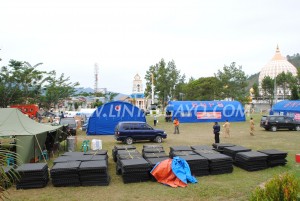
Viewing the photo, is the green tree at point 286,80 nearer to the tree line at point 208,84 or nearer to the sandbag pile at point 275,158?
the tree line at point 208,84

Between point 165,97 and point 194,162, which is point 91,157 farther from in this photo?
point 165,97

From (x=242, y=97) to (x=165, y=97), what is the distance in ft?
65.7

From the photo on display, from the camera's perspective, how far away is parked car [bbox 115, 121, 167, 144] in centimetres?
2080

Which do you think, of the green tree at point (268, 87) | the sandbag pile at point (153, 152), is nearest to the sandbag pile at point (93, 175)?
the sandbag pile at point (153, 152)

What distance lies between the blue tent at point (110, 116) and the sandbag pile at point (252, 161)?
1603 cm

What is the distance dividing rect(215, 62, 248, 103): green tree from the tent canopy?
166 ft

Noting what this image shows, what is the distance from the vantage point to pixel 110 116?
91.1ft

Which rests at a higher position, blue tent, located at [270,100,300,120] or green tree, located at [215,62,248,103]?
green tree, located at [215,62,248,103]

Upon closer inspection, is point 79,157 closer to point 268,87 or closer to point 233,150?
point 233,150

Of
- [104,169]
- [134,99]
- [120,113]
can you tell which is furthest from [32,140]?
[134,99]

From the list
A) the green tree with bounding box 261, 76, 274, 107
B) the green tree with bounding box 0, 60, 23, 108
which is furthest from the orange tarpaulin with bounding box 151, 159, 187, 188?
the green tree with bounding box 261, 76, 274, 107

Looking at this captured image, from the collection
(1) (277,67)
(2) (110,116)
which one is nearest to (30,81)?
(2) (110,116)

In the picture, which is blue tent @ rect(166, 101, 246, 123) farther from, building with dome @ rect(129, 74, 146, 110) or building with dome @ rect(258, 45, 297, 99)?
building with dome @ rect(258, 45, 297, 99)

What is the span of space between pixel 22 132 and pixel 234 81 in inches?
2089
